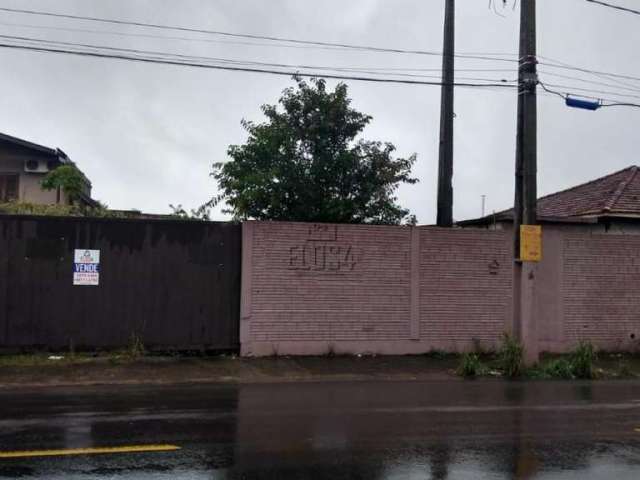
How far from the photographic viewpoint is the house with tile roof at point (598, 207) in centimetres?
1819

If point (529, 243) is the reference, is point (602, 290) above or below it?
below

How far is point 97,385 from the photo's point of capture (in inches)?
458

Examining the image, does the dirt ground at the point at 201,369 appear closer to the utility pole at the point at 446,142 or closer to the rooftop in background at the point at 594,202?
the utility pole at the point at 446,142

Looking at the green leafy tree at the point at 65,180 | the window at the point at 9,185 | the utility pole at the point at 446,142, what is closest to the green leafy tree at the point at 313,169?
the utility pole at the point at 446,142

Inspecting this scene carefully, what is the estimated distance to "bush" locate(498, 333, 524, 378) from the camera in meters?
14.1

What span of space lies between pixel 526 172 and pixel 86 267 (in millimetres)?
8514

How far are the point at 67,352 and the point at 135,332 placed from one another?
1242mm

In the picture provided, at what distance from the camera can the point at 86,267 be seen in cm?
1383

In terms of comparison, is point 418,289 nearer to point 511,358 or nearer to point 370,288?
point 370,288

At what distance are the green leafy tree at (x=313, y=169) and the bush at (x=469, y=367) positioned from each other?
510 cm

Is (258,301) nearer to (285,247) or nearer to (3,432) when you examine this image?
(285,247)

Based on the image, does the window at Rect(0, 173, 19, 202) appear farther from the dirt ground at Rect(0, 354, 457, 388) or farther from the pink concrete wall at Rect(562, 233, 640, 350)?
the pink concrete wall at Rect(562, 233, 640, 350)

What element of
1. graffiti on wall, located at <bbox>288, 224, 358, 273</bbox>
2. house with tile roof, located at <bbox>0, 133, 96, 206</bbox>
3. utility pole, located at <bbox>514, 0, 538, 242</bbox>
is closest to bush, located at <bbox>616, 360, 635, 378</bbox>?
utility pole, located at <bbox>514, 0, 538, 242</bbox>

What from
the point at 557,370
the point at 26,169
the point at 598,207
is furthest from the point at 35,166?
the point at 557,370
